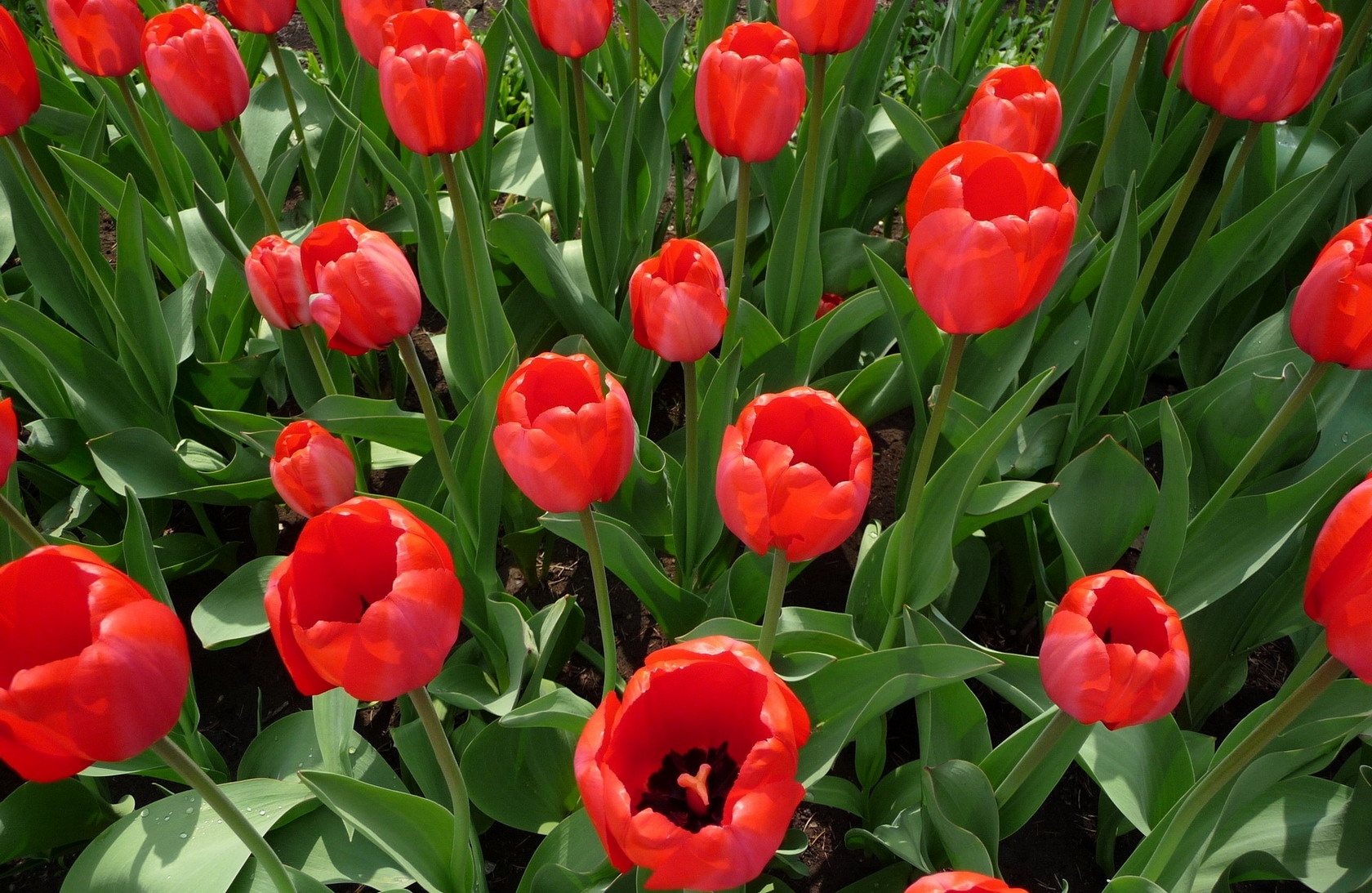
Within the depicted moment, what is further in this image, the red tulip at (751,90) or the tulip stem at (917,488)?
the red tulip at (751,90)

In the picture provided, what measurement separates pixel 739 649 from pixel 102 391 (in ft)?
4.99

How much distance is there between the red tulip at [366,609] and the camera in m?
0.86

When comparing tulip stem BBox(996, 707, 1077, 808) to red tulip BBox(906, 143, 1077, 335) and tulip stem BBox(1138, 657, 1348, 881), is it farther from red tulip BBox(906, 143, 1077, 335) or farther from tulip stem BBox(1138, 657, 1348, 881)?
red tulip BBox(906, 143, 1077, 335)

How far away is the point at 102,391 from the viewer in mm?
1870

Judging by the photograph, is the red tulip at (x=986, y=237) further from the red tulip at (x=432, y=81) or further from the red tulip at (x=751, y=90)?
the red tulip at (x=432, y=81)

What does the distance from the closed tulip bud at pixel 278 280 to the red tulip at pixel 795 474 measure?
70 centimetres

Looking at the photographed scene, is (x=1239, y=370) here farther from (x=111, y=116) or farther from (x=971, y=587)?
(x=111, y=116)

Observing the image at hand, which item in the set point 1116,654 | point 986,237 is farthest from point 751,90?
point 1116,654

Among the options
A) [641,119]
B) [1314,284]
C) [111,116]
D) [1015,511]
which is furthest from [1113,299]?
[111,116]

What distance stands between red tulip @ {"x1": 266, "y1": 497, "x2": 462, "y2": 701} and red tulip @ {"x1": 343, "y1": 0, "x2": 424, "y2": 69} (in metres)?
1.00

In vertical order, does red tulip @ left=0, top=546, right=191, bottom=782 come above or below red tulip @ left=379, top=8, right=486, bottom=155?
below

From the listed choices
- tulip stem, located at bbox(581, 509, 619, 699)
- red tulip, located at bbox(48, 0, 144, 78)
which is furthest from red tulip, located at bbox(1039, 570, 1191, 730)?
red tulip, located at bbox(48, 0, 144, 78)

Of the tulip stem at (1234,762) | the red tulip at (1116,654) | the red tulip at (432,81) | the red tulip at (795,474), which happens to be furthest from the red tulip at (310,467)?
the tulip stem at (1234,762)

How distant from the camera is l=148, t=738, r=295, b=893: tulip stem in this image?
34.5 inches
